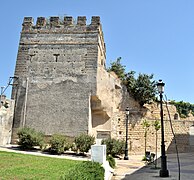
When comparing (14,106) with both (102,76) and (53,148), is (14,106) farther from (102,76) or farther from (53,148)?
(102,76)

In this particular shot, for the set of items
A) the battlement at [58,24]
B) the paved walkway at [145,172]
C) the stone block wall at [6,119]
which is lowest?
the paved walkway at [145,172]

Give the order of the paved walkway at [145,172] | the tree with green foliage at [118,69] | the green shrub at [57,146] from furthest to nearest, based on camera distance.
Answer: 1. the tree with green foliage at [118,69]
2. the green shrub at [57,146]
3. the paved walkway at [145,172]

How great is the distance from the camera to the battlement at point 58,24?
66.9ft

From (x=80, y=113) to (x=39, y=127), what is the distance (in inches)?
143

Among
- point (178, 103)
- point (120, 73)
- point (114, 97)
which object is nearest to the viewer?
point (114, 97)

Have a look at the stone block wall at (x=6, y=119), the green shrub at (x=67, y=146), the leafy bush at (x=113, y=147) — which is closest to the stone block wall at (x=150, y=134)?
the leafy bush at (x=113, y=147)

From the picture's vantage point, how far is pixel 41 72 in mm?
19844

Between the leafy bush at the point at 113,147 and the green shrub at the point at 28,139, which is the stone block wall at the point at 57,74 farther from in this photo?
the green shrub at the point at 28,139

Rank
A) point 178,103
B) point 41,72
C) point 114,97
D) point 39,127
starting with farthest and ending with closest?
point 178,103 → point 114,97 → point 41,72 → point 39,127

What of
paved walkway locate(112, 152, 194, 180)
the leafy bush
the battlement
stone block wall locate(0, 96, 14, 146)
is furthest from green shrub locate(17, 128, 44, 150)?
the battlement

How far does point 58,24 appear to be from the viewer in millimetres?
20656

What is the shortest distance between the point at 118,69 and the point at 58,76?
8921 mm

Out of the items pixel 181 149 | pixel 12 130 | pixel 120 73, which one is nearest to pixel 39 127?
pixel 12 130

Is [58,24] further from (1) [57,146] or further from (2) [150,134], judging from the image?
(2) [150,134]
